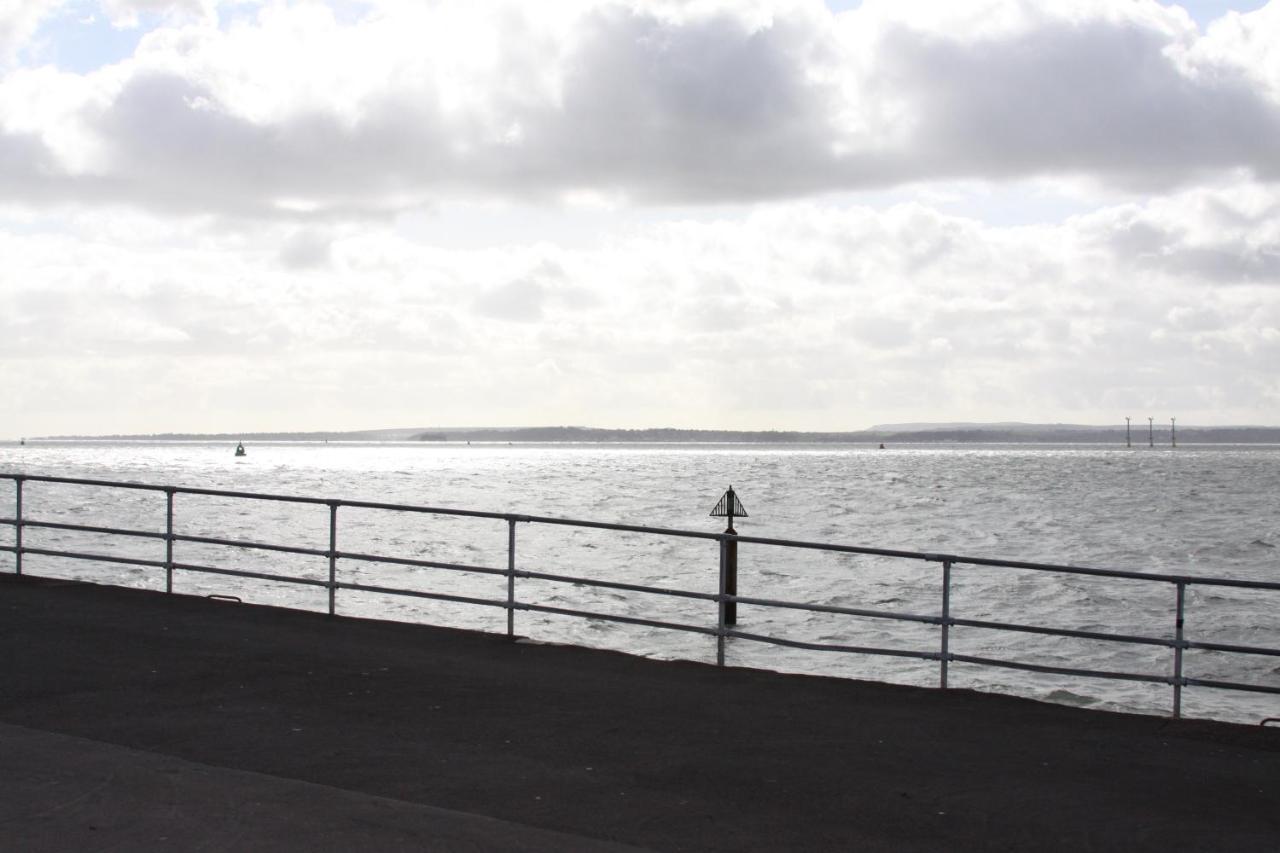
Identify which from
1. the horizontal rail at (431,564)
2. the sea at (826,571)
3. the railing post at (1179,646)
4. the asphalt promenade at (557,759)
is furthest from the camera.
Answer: the sea at (826,571)

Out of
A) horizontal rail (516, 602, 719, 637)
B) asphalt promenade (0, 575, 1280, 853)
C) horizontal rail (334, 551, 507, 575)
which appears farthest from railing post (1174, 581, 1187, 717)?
horizontal rail (334, 551, 507, 575)

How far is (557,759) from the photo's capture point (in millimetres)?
8320

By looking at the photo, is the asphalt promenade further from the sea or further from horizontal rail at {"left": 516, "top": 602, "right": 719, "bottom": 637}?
the sea

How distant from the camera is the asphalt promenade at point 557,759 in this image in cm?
680

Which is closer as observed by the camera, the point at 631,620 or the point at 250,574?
the point at 631,620

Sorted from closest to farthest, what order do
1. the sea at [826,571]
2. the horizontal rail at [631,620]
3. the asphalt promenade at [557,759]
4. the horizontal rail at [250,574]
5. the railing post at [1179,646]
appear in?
the asphalt promenade at [557,759], the railing post at [1179,646], the horizontal rail at [631,620], the horizontal rail at [250,574], the sea at [826,571]

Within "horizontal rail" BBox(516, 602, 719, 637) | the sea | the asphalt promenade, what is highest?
"horizontal rail" BBox(516, 602, 719, 637)

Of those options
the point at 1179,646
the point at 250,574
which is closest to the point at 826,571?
the point at 250,574

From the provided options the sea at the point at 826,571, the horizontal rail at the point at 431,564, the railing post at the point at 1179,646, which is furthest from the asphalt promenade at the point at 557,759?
the sea at the point at 826,571

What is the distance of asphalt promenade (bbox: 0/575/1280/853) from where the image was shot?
22.3 ft

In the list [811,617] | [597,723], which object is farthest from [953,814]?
[811,617]

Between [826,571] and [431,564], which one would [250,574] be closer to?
[431,564]

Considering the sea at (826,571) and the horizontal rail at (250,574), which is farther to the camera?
the sea at (826,571)

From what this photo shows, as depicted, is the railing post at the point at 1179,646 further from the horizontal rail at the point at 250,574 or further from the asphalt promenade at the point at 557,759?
the horizontal rail at the point at 250,574
